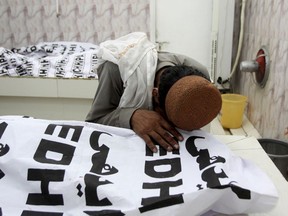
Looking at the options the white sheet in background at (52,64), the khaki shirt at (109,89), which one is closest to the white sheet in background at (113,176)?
the khaki shirt at (109,89)

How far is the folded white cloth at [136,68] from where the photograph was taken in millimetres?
975

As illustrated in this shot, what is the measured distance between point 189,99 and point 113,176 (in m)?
0.26

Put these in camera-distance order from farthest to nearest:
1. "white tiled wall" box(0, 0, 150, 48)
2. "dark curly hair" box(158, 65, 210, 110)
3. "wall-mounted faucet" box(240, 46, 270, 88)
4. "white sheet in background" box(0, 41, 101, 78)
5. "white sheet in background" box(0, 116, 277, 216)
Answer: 1. "white tiled wall" box(0, 0, 150, 48)
2. "white sheet in background" box(0, 41, 101, 78)
3. "wall-mounted faucet" box(240, 46, 270, 88)
4. "dark curly hair" box(158, 65, 210, 110)
5. "white sheet in background" box(0, 116, 277, 216)

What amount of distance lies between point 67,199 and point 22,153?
175 millimetres

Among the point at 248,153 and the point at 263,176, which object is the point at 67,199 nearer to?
the point at 263,176

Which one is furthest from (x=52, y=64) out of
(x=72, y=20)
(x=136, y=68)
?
(x=136, y=68)

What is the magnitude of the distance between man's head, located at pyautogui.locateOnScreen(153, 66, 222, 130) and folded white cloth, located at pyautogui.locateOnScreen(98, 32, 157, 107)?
20 centimetres

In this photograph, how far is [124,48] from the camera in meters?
1.06

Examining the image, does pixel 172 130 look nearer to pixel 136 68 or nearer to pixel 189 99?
pixel 189 99

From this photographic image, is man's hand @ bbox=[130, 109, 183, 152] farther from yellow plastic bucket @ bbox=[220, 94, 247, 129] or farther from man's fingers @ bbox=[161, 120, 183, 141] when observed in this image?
yellow plastic bucket @ bbox=[220, 94, 247, 129]

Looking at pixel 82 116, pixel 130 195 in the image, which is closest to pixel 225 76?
pixel 82 116

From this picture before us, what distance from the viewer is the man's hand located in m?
0.79

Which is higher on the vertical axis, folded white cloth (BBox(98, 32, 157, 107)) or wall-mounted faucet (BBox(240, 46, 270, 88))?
folded white cloth (BBox(98, 32, 157, 107))

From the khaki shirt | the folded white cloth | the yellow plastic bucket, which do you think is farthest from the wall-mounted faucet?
the folded white cloth
